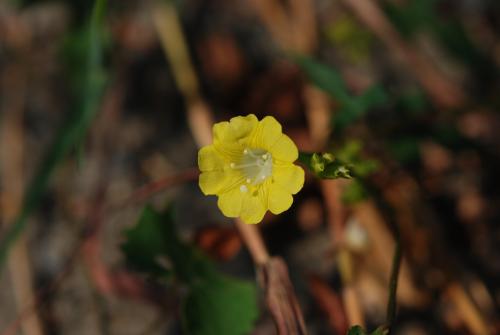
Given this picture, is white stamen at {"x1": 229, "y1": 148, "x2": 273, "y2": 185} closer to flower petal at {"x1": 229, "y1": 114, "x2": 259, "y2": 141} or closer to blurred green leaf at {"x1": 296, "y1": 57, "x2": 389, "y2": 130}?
flower petal at {"x1": 229, "y1": 114, "x2": 259, "y2": 141}

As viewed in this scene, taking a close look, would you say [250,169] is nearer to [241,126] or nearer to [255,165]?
[255,165]

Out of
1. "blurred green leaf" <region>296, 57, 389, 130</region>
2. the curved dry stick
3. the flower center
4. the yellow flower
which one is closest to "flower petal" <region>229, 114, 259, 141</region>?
the yellow flower

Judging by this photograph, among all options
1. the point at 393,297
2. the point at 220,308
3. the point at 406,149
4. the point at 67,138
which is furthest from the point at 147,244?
the point at 406,149

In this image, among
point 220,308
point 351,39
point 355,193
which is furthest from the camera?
point 351,39

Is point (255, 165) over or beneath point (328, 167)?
over

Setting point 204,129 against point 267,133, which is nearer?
point 267,133

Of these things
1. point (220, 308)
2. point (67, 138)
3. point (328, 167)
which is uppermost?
point (67, 138)

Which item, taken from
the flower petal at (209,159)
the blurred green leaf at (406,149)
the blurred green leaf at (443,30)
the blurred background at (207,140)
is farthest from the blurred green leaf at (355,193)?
the blurred green leaf at (443,30)

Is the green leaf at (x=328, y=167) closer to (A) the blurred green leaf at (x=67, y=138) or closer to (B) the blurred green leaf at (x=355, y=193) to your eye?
(B) the blurred green leaf at (x=355, y=193)
